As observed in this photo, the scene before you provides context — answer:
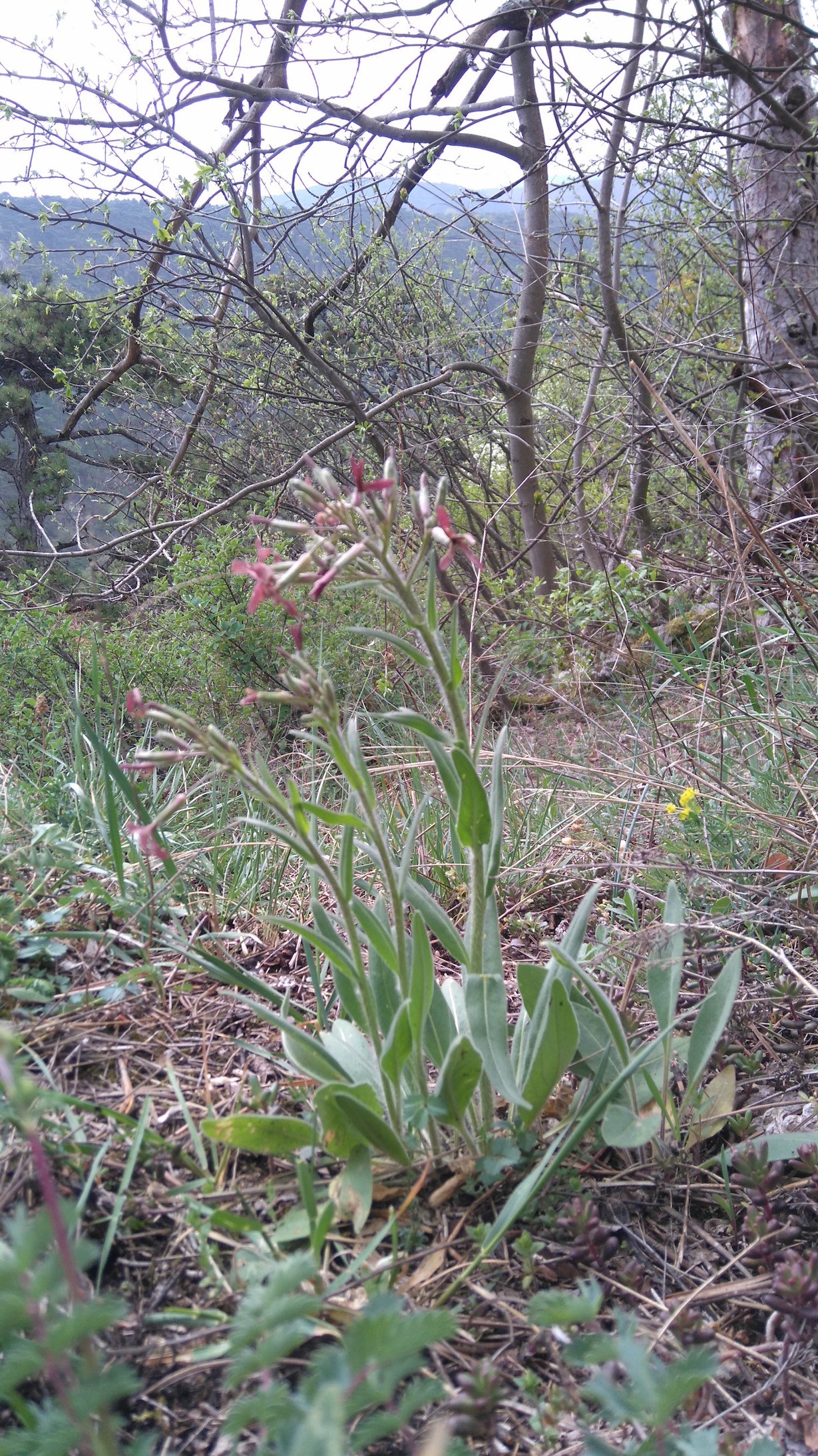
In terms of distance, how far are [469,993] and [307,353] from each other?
15.9ft

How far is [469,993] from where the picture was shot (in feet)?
3.79

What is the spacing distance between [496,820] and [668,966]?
44 centimetres

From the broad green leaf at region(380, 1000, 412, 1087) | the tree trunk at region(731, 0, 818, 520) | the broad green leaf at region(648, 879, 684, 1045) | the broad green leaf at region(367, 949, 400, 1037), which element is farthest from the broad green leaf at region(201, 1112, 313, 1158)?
the tree trunk at region(731, 0, 818, 520)

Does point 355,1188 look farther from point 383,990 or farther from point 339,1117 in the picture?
point 383,990

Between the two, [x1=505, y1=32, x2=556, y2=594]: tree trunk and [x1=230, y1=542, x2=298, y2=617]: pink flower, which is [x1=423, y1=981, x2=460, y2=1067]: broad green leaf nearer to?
[x1=230, y1=542, x2=298, y2=617]: pink flower

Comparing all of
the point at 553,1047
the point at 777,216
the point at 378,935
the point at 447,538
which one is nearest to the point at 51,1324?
the point at 378,935

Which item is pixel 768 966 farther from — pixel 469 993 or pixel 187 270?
pixel 187 270

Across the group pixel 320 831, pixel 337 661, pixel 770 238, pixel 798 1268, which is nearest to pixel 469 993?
pixel 798 1268

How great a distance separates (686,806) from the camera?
218cm

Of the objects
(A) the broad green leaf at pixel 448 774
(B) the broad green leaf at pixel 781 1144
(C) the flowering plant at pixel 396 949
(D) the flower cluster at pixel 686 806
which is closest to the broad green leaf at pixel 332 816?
(C) the flowering plant at pixel 396 949

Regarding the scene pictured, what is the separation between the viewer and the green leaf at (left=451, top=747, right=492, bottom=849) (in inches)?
41.8

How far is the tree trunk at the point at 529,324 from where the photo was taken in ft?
19.3

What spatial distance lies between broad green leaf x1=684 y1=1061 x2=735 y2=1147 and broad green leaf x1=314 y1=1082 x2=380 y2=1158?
0.53 metres

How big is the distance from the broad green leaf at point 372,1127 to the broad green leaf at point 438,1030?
0.16 meters
